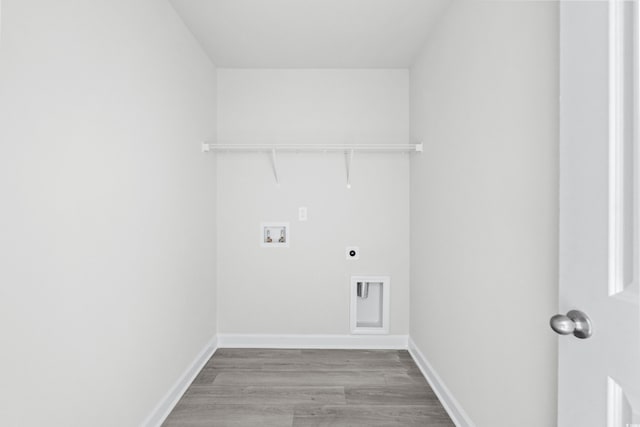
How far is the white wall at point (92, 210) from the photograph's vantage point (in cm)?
110

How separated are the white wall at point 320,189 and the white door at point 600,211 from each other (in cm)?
222

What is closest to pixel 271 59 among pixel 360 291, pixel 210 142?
pixel 210 142

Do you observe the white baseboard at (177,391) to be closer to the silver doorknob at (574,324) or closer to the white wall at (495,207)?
the white wall at (495,207)

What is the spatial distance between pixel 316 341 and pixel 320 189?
4.34 feet

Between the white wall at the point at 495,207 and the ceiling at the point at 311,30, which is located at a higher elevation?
the ceiling at the point at 311,30

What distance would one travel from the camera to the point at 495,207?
1618 millimetres

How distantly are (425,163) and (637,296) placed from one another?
80.7 inches

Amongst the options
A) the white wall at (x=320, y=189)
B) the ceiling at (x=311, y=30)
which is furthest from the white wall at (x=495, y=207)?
the white wall at (x=320, y=189)

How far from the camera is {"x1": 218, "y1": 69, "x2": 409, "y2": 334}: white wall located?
10.4 feet

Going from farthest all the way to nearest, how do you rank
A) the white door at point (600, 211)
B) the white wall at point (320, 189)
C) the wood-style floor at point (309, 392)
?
the white wall at point (320, 189) → the wood-style floor at point (309, 392) → the white door at point (600, 211)

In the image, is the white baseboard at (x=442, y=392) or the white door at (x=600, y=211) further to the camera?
the white baseboard at (x=442, y=392)

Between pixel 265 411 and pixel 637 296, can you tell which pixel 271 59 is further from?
pixel 637 296

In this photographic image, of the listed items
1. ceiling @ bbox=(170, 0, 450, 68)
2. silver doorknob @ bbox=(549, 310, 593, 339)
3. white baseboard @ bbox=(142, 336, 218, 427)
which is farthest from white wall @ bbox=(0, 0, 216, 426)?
silver doorknob @ bbox=(549, 310, 593, 339)

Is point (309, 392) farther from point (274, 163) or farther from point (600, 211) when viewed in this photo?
point (600, 211)
